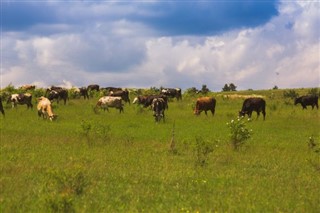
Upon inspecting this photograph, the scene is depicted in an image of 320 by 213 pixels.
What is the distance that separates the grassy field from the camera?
998 centimetres

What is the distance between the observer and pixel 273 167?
14.7 metres

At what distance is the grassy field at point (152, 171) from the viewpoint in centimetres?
998

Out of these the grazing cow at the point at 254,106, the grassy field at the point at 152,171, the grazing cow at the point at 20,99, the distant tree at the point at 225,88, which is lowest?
the grassy field at the point at 152,171

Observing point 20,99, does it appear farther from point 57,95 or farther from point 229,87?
point 229,87

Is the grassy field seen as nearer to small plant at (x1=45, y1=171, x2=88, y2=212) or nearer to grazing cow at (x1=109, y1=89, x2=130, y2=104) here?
small plant at (x1=45, y1=171, x2=88, y2=212)

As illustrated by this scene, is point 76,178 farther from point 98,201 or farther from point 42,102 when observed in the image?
point 42,102

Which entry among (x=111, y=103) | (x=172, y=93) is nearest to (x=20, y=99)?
(x=111, y=103)

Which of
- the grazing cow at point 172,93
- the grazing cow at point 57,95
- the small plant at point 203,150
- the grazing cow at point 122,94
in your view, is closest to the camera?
the small plant at point 203,150

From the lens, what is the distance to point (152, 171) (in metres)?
13.4

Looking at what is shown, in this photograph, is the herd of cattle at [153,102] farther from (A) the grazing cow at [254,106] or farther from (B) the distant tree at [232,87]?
(B) the distant tree at [232,87]

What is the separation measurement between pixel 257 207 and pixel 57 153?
8.69 meters

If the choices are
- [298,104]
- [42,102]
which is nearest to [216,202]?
[42,102]

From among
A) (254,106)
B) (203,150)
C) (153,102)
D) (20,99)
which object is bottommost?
(203,150)

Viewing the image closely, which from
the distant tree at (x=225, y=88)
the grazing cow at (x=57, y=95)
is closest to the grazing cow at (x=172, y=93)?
the grazing cow at (x=57, y=95)
